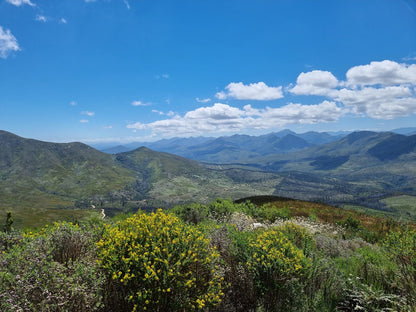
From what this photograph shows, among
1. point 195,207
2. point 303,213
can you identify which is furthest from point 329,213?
point 195,207

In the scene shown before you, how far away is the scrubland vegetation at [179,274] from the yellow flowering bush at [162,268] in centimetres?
2

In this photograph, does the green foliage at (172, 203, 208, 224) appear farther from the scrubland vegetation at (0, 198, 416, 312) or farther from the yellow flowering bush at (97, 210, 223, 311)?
the yellow flowering bush at (97, 210, 223, 311)

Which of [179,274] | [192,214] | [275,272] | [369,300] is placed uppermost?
[179,274]

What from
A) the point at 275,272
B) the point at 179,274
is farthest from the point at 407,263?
the point at 179,274

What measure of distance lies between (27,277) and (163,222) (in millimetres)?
3028

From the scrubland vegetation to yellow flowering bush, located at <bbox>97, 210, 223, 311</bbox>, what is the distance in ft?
0.07

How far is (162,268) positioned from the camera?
501 centimetres

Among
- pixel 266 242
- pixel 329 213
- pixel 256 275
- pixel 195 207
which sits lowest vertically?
pixel 329 213

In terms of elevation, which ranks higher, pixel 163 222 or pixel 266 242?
pixel 163 222

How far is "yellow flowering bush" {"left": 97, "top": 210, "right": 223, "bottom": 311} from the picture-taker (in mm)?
4840

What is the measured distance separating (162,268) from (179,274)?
0.48 meters

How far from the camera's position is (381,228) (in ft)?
59.8

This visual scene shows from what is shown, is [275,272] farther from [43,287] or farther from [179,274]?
[43,287]

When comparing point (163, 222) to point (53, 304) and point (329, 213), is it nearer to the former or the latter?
point (53, 304)
